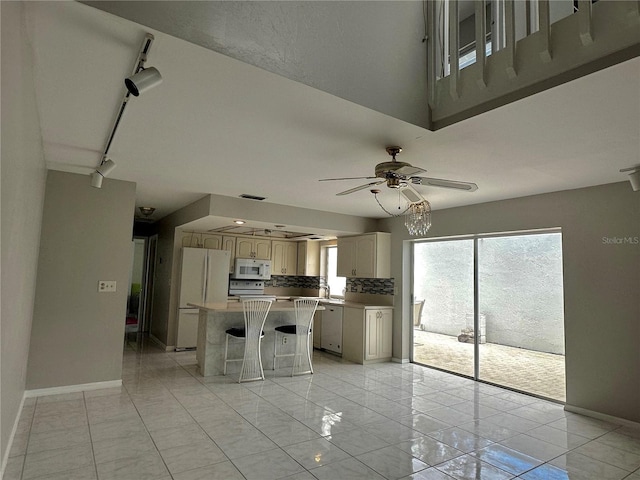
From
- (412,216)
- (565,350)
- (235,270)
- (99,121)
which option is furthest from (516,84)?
(235,270)

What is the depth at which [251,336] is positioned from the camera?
15.4ft

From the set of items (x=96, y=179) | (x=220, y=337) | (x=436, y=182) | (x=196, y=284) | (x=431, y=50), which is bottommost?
(x=220, y=337)

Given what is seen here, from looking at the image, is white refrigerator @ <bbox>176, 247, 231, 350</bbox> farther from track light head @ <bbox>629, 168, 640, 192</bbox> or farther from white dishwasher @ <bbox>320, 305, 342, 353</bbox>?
track light head @ <bbox>629, 168, 640, 192</bbox>

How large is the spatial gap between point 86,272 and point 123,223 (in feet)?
2.14

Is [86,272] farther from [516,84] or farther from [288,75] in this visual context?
[516,84]

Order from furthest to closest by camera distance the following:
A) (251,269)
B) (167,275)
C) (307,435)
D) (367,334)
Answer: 1. (251,269)
2. (167,275)
3. (367,334)
4. (307,435)

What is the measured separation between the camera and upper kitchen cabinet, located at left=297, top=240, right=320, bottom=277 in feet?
25.9

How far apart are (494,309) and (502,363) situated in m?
0.70

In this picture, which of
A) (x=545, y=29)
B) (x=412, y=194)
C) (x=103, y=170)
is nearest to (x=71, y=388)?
(x=103, y=170)

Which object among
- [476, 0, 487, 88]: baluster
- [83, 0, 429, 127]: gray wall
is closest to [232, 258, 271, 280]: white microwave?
[83, 0, 429, 127]: gray wall

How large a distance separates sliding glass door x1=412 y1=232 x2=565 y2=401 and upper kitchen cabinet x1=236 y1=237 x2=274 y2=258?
120 inches

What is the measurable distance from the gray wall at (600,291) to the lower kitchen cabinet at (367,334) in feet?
8.40

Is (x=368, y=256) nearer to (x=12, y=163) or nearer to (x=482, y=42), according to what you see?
(x=482, y=42)

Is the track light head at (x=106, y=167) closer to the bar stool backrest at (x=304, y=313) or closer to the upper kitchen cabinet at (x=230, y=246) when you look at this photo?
the bar stool backrest at (x=304, y=313)
